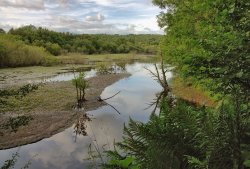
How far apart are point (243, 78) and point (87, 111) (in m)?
22.8

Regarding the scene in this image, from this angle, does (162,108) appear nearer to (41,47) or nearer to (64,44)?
(41,47)

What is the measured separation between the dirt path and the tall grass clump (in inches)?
643

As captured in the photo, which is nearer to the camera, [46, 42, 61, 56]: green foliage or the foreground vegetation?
the foreground vegetation

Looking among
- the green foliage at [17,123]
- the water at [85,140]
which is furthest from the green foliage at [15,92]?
the water at [85,140]

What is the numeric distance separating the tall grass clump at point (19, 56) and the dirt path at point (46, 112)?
53.6 ft

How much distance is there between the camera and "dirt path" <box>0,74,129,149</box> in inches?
717

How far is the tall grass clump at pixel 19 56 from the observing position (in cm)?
4869

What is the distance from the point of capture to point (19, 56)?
2040 inches

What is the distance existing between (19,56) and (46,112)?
3096cm

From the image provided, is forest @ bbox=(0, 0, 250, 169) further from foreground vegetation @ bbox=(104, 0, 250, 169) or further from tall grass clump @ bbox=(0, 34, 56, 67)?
tall grass clump @ bbox=(0, 34, 56, 67)

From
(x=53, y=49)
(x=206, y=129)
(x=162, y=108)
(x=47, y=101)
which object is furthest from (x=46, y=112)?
(x=53, y=49)

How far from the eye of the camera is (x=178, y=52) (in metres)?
25.0

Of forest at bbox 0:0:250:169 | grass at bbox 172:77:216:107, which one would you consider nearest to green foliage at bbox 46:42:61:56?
forest at bbox 0:0:250:169

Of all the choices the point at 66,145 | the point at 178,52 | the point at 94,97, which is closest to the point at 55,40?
the point at 94,97
